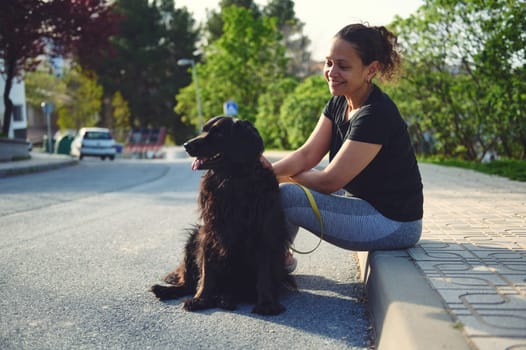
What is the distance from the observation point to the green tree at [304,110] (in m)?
25.0

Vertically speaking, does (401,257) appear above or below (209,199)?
below

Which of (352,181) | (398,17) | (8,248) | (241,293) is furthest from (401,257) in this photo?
(398,17)

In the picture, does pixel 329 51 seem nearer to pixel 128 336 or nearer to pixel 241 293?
pixel 241 293

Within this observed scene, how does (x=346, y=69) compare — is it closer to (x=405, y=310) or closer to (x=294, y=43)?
(x=405, y=310)

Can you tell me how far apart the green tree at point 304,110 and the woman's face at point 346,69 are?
67.7 feet

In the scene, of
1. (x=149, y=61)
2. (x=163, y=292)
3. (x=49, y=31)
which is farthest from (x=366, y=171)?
(x=149, y=61)

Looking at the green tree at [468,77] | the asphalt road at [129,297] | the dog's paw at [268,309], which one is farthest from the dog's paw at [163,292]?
the green tree at [468,77]

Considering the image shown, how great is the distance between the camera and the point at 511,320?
2.38 meters

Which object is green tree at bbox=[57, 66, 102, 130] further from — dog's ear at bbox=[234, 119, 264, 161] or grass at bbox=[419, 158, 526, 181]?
dog's ear at bbox=[234, 119, 264, 161]

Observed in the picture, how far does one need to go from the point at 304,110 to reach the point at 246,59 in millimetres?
12444

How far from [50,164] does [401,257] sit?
56.6ft

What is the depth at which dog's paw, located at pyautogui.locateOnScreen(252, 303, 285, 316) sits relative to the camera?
327cm

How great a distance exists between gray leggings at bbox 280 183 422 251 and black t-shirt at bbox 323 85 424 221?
0.07 m

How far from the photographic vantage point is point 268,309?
3277mm
